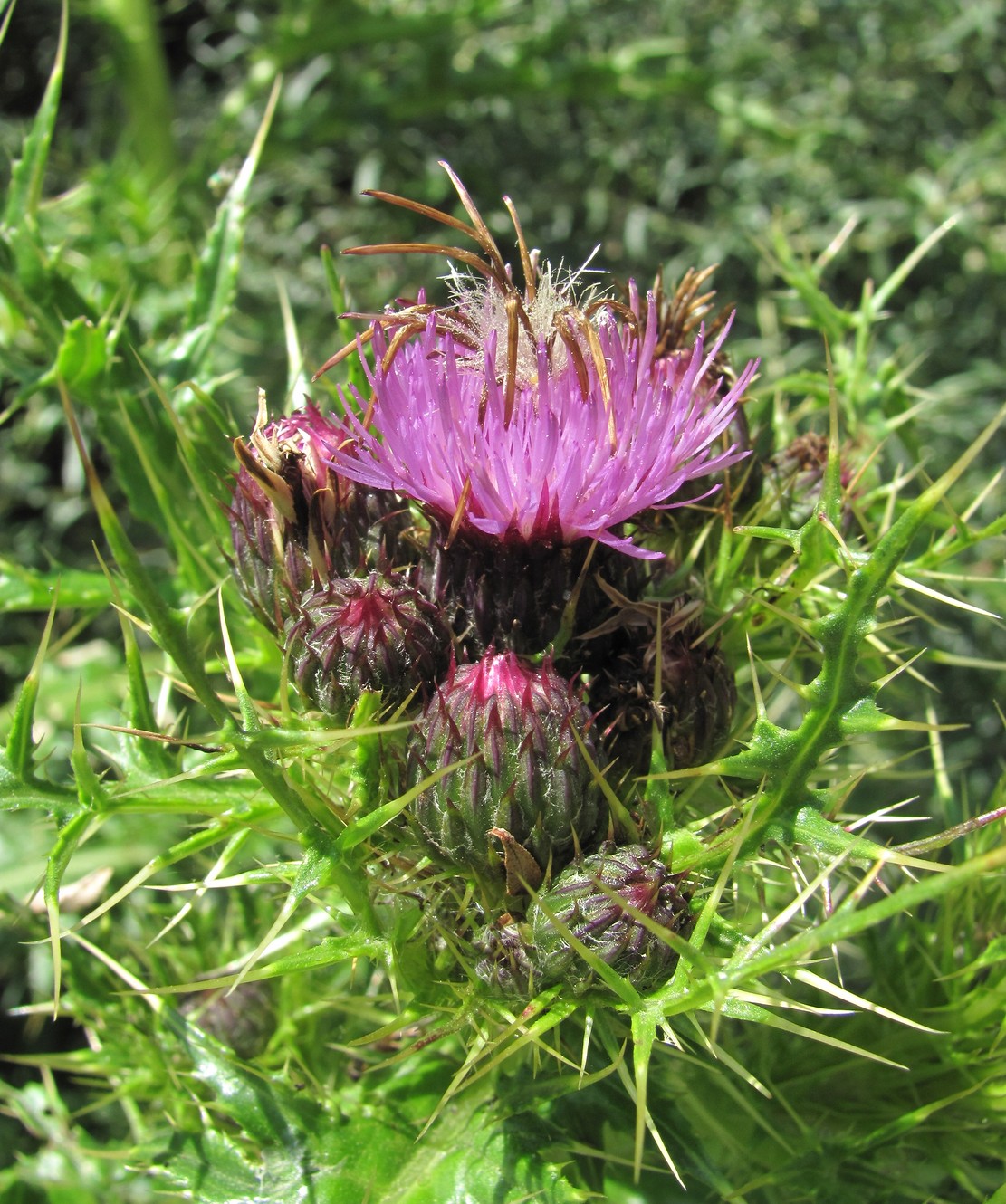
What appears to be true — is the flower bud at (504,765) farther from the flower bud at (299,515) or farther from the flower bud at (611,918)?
the flower bud at (299,515)

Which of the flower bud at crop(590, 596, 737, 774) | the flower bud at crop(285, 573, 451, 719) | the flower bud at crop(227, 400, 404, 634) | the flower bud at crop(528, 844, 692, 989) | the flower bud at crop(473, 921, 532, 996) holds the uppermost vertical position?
the flower bud at crop(227, 400, 404, 634)

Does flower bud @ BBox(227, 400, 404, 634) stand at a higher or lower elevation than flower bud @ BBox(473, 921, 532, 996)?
higher

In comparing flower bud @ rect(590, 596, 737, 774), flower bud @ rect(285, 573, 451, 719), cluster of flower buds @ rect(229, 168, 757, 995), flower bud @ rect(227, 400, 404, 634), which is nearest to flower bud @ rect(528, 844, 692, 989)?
cluster of flower buds @ rect(229, 168, 757, 995)

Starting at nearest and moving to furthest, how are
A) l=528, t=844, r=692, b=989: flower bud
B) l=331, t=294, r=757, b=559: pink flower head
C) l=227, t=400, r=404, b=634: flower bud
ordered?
l=528, t=844, r=692, b=989: flower bud < l=331, t=294, r=757, b=559: pink flower head < l=227, t=400, r=404, b=634: flower bud

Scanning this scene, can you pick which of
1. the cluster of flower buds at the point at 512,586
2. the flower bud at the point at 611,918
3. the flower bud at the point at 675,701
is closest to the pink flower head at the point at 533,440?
the cluster of flower buds at the point at 512,586

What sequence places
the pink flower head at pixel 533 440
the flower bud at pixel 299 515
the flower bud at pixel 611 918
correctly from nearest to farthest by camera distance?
the flower bud at pixel 611 918 → the pink flower head at pixel 533 440 → the flower bud at pixel 299 515

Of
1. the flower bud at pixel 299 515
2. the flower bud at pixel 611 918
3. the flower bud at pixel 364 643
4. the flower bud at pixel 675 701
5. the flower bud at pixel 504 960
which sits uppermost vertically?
the flower bud at pixel 299 515

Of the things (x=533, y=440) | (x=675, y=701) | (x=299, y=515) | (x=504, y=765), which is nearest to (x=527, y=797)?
(x=504, y=765)

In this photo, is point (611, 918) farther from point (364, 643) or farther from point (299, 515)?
point (299, 515)

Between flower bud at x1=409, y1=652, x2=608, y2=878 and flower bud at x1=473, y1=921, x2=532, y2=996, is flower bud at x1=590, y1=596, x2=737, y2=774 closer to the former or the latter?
flower bud at x1=409, y1=652, x2=608, y2=878

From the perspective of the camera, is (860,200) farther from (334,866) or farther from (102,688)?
(334,866)
